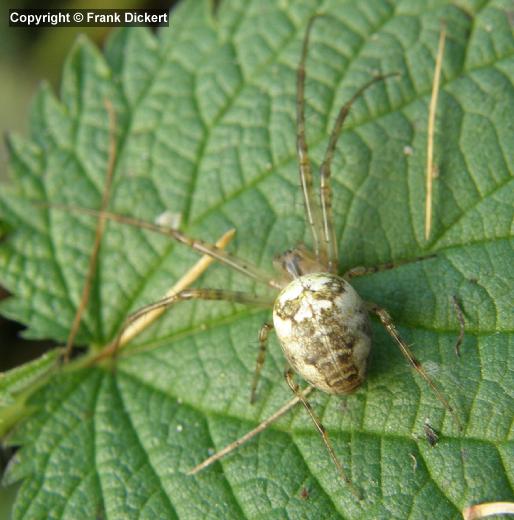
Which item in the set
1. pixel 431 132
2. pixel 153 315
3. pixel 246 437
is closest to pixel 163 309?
pixel 153 315

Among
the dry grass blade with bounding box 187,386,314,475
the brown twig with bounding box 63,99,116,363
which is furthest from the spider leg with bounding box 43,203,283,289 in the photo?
the dry grass blade with bounding box 187,386,314,475

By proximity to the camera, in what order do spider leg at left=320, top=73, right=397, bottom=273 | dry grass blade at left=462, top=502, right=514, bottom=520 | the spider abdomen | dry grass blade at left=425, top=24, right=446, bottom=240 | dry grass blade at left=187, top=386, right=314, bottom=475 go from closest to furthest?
1. dry grass blade at left=462, top=502, right=514, bottom=520
2. the spider abdomen
3. dry grass blade at left=187, top=386, right=314, bottom=475
4. dry grass blade at left=425, top=24, right=446, bottom=240
5. spider leg at left=320, top=73, right=397, bottom=273

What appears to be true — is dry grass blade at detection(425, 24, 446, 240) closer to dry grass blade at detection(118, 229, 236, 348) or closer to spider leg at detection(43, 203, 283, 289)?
spider leg at detection(43, 203, 283, 289)

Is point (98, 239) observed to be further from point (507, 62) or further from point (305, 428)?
point (507, 62)

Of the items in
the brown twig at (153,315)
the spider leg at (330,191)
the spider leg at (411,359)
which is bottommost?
the spider leg at (411,359)

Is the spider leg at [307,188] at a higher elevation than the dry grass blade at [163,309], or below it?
higher

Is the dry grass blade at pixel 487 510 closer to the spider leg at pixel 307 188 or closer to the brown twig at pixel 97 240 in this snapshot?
the spider leg at pixel 307 188

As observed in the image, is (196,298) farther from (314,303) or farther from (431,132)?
(431,132)

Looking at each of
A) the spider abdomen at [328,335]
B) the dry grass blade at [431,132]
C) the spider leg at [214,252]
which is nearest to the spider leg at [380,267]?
the dry grass blade at [431,132]
